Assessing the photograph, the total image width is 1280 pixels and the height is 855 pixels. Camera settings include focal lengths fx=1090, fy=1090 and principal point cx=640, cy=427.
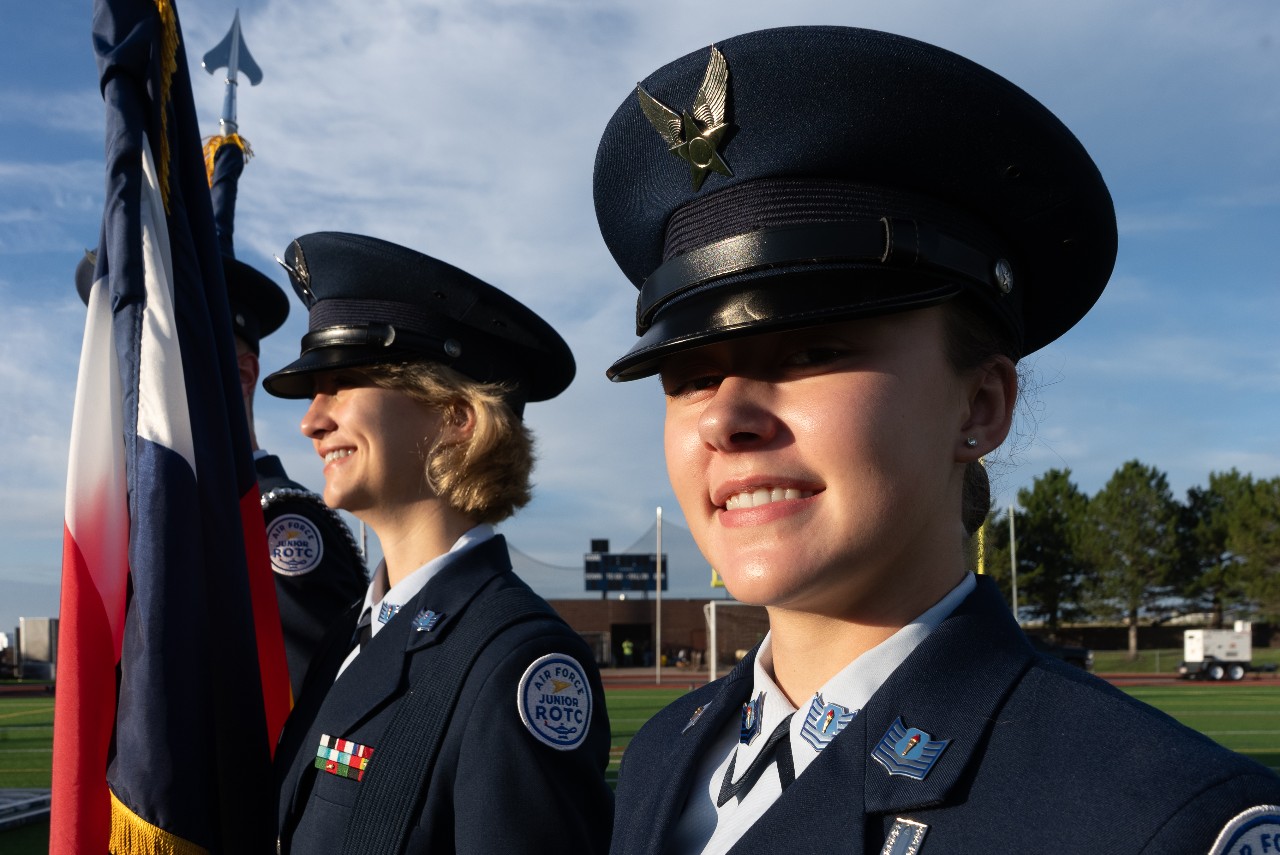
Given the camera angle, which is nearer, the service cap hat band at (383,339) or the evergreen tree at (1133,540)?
the service cap hat band at (383,339)

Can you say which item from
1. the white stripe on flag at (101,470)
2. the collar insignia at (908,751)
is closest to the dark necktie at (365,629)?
the white stripe on flag at (101,470)

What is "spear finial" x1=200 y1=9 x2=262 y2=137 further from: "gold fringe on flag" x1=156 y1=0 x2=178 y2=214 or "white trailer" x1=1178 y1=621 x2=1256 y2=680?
"white trailer" x1=1178 y1=621 x2=1256 y2=680

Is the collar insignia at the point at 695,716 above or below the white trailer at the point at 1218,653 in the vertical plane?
above

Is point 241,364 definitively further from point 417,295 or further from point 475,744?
point 475,744

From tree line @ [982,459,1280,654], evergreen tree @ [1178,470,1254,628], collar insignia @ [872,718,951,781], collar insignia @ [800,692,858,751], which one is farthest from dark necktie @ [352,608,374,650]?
evergreen tree @ [1178,470,1254,628]

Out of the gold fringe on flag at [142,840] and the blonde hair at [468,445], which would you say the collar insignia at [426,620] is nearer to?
the blonde hair at [468,445]

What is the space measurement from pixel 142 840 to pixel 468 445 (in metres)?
1.33

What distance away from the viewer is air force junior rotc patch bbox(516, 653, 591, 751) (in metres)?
2.46

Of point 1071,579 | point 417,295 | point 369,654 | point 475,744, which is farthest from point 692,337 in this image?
point 1071,579

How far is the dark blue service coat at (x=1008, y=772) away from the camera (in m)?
1.19

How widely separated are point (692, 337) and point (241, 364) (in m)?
3.92

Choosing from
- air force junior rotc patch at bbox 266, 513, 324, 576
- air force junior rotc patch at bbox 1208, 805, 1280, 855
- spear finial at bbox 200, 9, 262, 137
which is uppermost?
spear finial at bbox 200, 9, 262, 137

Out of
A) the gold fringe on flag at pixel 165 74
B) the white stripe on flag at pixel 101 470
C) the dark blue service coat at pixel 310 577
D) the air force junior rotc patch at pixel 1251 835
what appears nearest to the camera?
the air force junior rotc patch at pixel 1251 835

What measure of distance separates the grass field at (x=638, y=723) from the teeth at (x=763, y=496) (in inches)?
254
